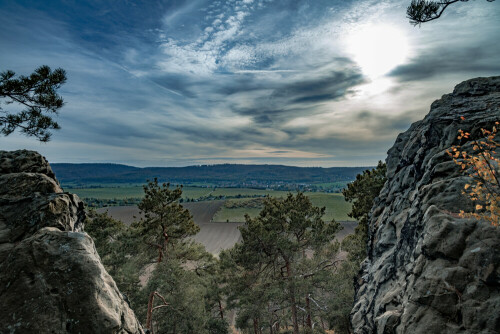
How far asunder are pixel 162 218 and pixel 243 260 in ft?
29.1

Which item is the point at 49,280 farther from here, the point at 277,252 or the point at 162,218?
the point at 277,252

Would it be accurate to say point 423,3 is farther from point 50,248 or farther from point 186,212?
point 186,212

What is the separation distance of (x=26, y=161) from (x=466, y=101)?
23229 millimetres

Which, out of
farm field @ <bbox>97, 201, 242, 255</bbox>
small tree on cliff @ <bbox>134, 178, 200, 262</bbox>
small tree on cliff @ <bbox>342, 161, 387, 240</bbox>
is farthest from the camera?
farm field @ <bbox>97, 201, 242, 255</bbox>

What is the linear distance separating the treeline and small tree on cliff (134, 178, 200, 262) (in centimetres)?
9

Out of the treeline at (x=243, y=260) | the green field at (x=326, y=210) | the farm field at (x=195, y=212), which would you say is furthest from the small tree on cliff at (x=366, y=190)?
the farm field at (x=195, y=212)

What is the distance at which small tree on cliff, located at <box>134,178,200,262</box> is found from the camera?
21562 mm

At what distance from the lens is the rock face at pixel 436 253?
18.3 ft

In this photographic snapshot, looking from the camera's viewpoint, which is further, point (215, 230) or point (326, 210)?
point (326, 210)

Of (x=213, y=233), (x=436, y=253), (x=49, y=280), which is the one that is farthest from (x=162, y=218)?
(x=213, y=233)

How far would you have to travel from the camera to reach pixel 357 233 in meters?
23.3

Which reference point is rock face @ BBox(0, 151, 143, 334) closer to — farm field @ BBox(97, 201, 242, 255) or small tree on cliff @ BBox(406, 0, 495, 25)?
small tree on cliff @ BBox(406, 0, 495, 25)

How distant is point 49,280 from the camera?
20.7ft

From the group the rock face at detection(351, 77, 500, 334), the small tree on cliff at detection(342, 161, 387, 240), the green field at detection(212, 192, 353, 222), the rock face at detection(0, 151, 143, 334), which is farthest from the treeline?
the green field at detection(212, 192, 353, 222)
